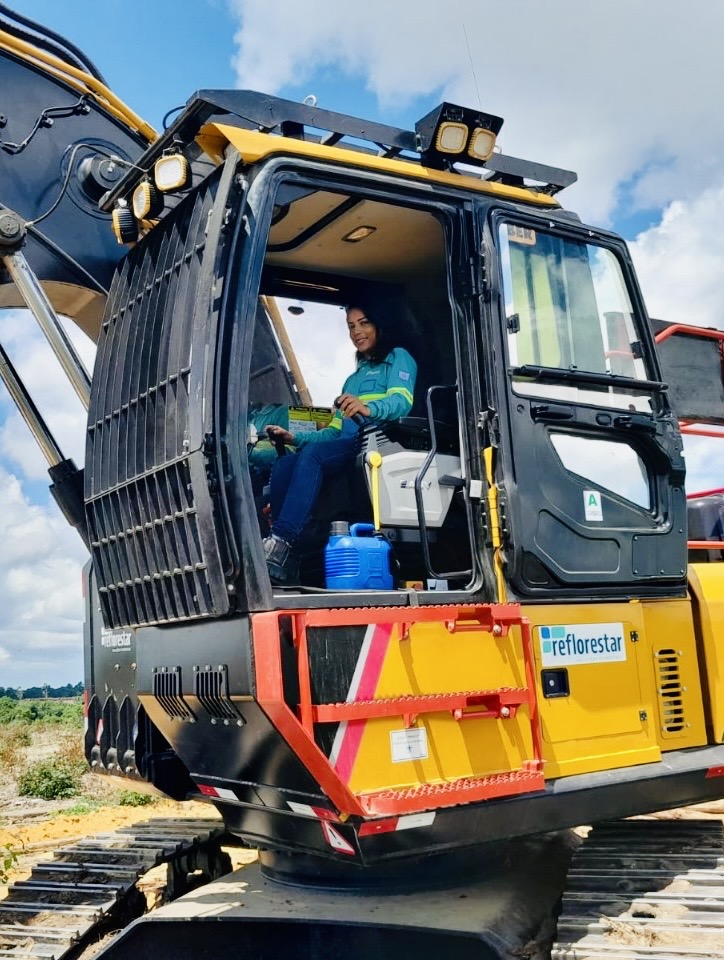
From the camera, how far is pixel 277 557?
13.2ft

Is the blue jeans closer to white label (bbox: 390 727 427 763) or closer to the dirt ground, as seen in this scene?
white label (bbox: 390 727 427 763)

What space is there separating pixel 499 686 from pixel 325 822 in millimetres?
827

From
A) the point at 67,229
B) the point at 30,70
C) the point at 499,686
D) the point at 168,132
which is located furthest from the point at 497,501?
the point at 30,70

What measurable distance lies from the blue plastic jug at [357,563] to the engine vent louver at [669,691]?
1447 mm

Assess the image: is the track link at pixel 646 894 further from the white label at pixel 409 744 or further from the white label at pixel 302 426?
the white label at pixel 302 426

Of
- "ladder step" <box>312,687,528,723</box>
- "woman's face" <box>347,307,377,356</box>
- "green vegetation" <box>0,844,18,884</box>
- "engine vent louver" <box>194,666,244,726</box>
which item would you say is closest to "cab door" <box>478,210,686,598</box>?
"ladder step" <box>312,687,528,723</box>

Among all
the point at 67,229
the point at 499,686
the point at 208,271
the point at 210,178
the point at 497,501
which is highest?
the point at 67,229

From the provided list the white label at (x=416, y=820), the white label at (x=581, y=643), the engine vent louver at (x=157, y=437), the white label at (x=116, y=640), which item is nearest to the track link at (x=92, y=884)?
the white label at (x=116, y=640)

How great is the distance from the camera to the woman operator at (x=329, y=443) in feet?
13.6

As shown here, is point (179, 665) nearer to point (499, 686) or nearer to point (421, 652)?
point (421, 652)

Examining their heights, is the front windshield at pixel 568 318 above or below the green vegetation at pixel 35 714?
above

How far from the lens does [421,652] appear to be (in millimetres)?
3662

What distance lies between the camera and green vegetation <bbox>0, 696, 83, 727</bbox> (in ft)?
76.5

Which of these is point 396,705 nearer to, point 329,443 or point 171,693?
point 171,693
